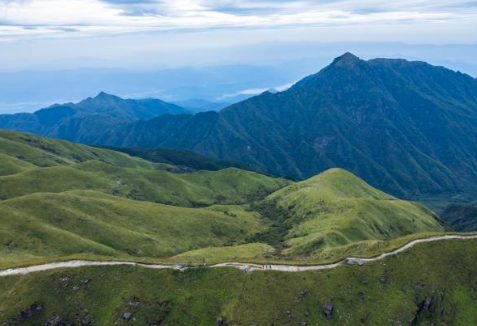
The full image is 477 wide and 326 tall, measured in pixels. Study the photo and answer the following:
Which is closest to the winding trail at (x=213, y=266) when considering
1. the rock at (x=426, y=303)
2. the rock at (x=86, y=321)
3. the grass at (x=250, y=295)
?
the grass at (x=250, y=295)

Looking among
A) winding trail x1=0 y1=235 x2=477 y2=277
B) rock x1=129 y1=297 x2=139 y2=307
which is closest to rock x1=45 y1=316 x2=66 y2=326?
winding trail x1=0 y1=235 x2=477 y2=277

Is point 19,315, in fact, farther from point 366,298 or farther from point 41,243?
point 366,298

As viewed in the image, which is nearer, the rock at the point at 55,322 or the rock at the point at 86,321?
the rock at the point at 86,321

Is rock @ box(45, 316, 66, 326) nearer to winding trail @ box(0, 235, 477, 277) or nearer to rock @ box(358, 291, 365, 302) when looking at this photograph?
winding trail @ box(0, 235, 477, 277)

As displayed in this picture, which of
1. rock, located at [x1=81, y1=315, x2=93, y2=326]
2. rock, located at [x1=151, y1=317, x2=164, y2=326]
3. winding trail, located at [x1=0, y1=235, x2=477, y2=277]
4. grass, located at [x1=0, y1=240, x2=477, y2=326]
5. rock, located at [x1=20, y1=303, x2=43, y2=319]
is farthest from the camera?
winding trail, located at [x1=0, y1=235, x2=477, y2=277]

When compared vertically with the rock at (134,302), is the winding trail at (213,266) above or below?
above

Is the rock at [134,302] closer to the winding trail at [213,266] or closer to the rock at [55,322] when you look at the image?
the winding trail at [213,266]
